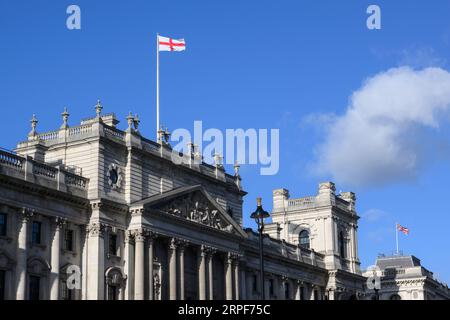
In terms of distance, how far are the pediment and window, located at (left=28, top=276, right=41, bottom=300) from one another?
32.4 feet

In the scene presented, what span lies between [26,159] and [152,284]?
13.9m

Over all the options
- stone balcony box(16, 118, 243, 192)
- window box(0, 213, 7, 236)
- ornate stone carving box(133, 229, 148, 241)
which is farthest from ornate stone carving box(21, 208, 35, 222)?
ornate stone carving box(133, 229, 148, 241)

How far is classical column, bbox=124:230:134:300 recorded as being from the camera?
5853 centimetres

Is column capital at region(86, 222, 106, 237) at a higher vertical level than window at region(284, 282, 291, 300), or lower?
higher

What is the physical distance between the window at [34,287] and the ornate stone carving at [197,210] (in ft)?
40.0

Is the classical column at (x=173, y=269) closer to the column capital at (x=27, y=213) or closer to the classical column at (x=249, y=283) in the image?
the column capital at (x=27, y=213)

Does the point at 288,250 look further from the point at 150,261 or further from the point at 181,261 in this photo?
the point at 150,261

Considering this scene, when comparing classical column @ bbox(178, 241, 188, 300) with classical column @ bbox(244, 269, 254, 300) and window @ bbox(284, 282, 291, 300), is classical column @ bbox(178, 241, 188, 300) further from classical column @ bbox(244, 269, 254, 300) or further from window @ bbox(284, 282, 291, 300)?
window @ bbox(284, 282, 291, 300)

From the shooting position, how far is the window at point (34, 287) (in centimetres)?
5220

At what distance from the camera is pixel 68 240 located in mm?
56188
